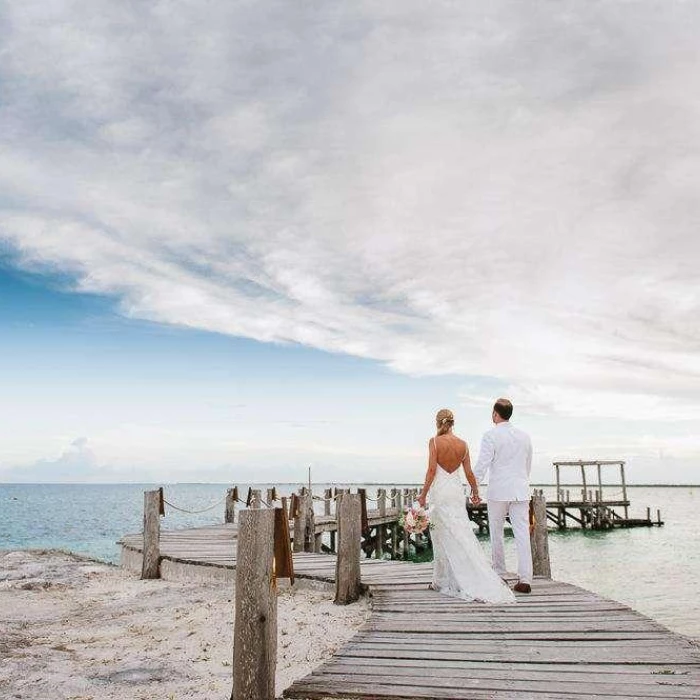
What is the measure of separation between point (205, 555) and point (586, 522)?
3921 cm

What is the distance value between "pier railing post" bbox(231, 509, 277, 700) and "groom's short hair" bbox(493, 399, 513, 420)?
4.07 meters

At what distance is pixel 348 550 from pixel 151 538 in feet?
18.6

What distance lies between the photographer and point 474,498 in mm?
7504

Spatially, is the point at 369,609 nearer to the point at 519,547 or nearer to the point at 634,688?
the point at 519,547

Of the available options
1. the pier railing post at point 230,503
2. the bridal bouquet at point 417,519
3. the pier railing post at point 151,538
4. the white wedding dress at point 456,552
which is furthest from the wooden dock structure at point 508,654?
the pier railing post at point 230,503

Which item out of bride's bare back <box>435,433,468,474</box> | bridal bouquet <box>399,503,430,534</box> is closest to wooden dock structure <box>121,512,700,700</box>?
bridal bouquet <box>399,503,430,534</box>

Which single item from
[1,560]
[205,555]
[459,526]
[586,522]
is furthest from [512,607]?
[586,522]

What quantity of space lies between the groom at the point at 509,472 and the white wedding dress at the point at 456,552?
417 millimetres

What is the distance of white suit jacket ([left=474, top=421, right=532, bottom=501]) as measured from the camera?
7.50 meters

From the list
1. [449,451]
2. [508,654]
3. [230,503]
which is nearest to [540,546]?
[449,451]

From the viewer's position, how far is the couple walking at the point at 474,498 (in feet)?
23.4

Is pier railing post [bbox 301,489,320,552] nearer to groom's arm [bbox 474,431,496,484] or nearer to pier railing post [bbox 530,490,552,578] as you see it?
pier railing post [bbox 530,490,552,578]

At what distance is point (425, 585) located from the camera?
7992 mm

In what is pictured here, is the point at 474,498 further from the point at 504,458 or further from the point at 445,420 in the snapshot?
the point at 445,420
